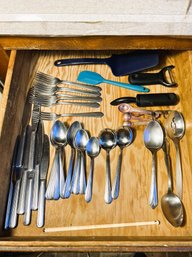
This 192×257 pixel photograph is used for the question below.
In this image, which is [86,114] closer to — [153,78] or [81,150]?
[81,150]

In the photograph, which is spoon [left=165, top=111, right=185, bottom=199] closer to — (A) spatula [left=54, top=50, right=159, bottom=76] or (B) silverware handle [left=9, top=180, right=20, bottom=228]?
(A) spatula [left=54, top=50, right=159, bottom=76]

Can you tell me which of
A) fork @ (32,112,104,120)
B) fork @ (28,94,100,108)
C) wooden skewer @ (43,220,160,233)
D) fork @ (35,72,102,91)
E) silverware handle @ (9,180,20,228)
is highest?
fork @ (35,72,102,91)

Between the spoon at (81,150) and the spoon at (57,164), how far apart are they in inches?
1.3

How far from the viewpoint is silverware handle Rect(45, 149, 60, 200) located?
520mm

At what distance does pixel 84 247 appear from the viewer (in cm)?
40

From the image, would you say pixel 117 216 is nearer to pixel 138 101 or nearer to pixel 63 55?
pixel 138 101

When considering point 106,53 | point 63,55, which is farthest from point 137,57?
point 63,55

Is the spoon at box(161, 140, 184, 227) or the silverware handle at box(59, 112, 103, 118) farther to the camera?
the silverware handle at box(59, 112, 103, 118)

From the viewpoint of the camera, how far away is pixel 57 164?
550 millimetres

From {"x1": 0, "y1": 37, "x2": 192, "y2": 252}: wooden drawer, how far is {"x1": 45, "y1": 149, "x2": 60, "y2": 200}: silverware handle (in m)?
0.02

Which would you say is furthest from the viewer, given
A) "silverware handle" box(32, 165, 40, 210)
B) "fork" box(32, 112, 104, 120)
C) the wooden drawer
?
"fork" box(32, 112, 104, 120)

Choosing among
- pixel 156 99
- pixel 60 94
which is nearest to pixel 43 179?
pixel 60 94

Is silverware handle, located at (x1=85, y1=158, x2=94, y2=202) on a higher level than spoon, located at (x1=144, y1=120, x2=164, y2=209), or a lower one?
lower

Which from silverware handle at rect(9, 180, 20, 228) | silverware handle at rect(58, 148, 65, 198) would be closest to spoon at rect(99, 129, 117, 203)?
silverware handle at rect(58, 148, 65, 198)
